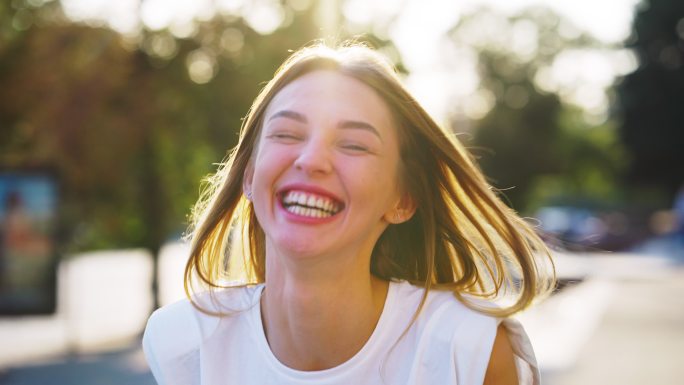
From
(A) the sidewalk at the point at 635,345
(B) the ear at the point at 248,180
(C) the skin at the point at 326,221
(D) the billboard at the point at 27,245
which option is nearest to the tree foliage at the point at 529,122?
(A) the sidewalk at the point at 635,345

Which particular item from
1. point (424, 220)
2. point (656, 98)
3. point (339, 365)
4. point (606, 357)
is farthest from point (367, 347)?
point (656, 98)

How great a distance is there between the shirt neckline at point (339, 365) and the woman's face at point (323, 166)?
18 cm

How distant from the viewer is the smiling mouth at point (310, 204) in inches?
103

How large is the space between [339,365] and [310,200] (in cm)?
46

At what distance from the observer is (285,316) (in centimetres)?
283

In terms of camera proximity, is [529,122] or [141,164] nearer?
[141,164]

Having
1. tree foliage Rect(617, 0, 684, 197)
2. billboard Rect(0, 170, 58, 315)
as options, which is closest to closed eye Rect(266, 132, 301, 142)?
billboard Rect(0, 170, 58, 315)

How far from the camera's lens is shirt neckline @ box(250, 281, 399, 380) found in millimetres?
2674

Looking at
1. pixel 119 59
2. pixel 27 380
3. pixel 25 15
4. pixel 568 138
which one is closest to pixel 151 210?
pixel 119 59

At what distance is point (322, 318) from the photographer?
281 cm

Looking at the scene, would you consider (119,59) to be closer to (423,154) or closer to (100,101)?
(100,101)

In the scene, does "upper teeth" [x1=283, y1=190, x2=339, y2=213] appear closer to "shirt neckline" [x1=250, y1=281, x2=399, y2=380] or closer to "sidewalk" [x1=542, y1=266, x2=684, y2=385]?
"shirt neckline" [x1=250, y1=281, x2=399, y2=380]

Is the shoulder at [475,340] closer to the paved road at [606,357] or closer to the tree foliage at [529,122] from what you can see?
the paved road at [606,357]

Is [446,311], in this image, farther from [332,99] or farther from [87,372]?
[87,372]
